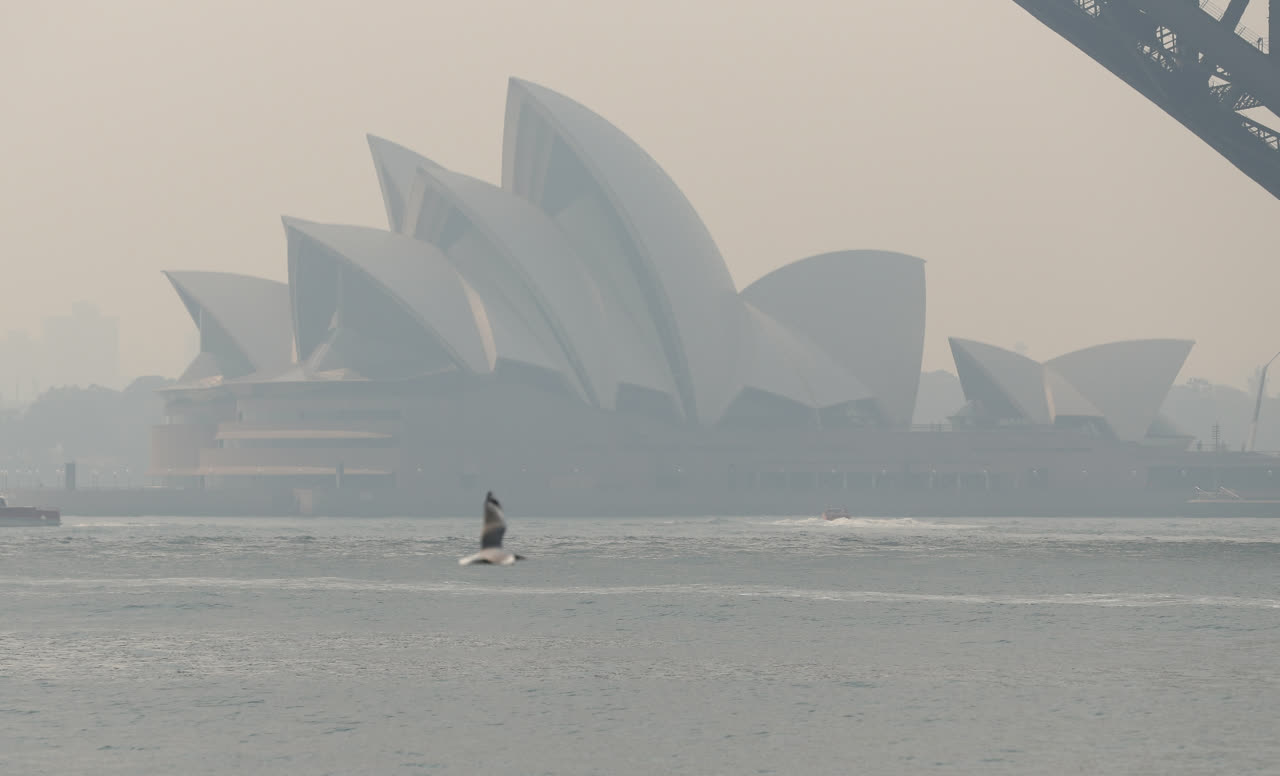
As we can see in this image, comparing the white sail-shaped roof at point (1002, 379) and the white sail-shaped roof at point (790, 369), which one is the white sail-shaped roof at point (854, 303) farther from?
the white sail-shaped roof at point (1002, 379)

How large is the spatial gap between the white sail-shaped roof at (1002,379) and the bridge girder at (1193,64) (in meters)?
88.6

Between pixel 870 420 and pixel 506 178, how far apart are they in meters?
36.5

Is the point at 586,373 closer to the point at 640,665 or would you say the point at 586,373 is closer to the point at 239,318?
the point at 239,318

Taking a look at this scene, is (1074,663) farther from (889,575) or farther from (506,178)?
(506,178)

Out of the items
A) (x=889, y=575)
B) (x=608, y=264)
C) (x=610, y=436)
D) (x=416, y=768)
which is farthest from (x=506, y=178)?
(x=416, y=768)

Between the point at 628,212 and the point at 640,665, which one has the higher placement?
the point at 628,212

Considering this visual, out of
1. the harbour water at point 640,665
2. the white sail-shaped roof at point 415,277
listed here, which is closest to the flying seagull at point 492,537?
the harbour water at point 640,665

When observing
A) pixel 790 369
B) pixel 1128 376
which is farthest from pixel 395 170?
pixel 1128 376

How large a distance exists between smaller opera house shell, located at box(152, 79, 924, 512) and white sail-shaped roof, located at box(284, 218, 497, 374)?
0.53ft

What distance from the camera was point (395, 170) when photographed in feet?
411

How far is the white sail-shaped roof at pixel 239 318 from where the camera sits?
131 m

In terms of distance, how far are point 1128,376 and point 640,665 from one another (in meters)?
112

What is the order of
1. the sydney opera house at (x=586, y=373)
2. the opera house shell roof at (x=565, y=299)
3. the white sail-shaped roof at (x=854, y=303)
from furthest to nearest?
the white sail-shaped roof at (x=854, y=303) → the sydney opera house at (x=586, y=373) → the opera house shell roof at (x=565, y=299)

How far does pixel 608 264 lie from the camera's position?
12119 cm
